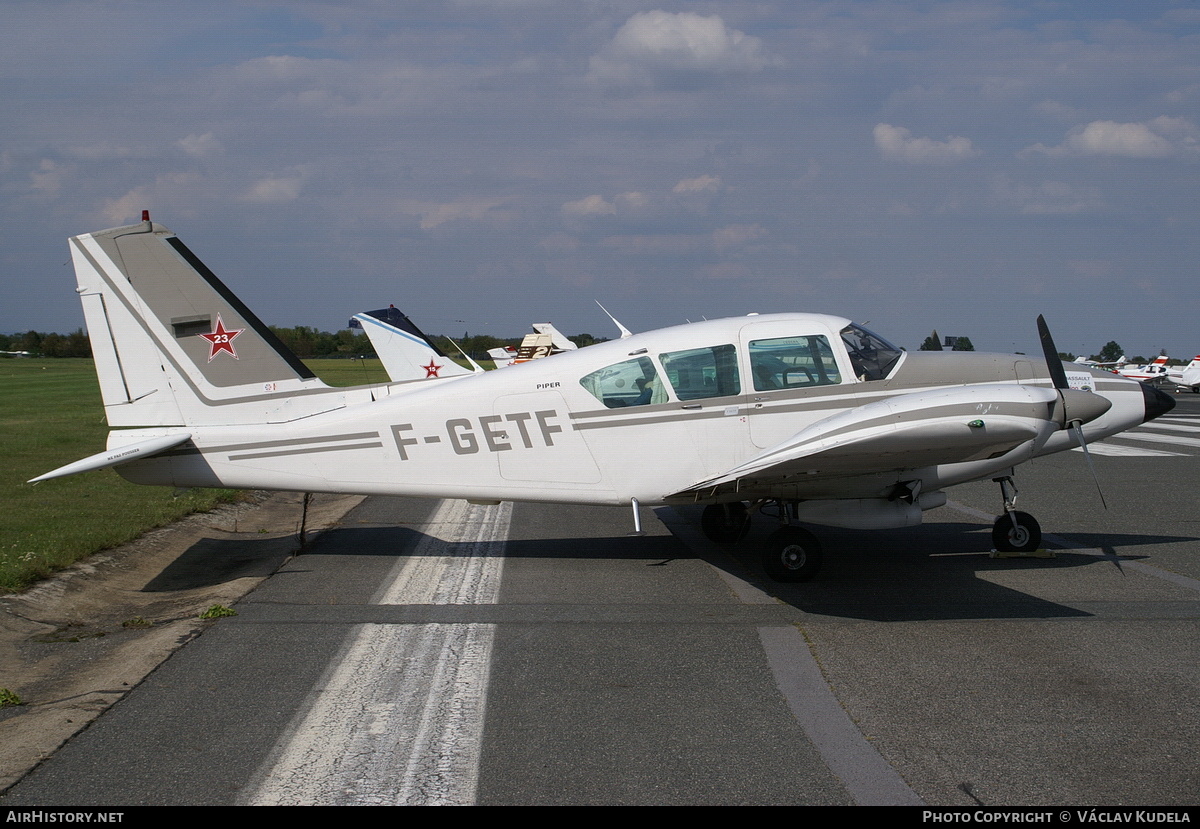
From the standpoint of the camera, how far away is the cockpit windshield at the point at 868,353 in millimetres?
9039

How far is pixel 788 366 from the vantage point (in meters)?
8.99

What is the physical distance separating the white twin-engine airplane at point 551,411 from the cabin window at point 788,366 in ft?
0.05

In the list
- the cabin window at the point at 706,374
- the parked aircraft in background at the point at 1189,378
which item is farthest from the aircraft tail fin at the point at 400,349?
the parked aircraft in background at the point at 1189,378

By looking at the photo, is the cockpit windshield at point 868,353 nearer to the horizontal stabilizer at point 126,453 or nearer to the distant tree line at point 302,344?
the horizontal stabilizer at point 126,453

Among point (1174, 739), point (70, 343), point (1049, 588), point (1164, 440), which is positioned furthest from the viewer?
point (70, 343)

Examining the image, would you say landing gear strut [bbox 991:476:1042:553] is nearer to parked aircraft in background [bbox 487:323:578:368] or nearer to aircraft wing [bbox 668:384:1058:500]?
aircraft wing [bbox 668:384:1058:500]

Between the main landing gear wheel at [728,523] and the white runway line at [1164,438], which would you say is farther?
the white runway line at [1164,438]

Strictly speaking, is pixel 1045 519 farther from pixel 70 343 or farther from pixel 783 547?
pixel 70 343

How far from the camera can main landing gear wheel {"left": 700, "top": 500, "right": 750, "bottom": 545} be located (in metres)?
10.7

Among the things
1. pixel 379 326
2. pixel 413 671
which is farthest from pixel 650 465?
pixel 379 326

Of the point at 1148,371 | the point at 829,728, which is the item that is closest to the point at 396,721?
the point at 829,728

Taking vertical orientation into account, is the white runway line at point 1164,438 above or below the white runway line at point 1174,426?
above

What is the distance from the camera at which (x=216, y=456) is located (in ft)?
30.3

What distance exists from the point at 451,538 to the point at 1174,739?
8032mm
